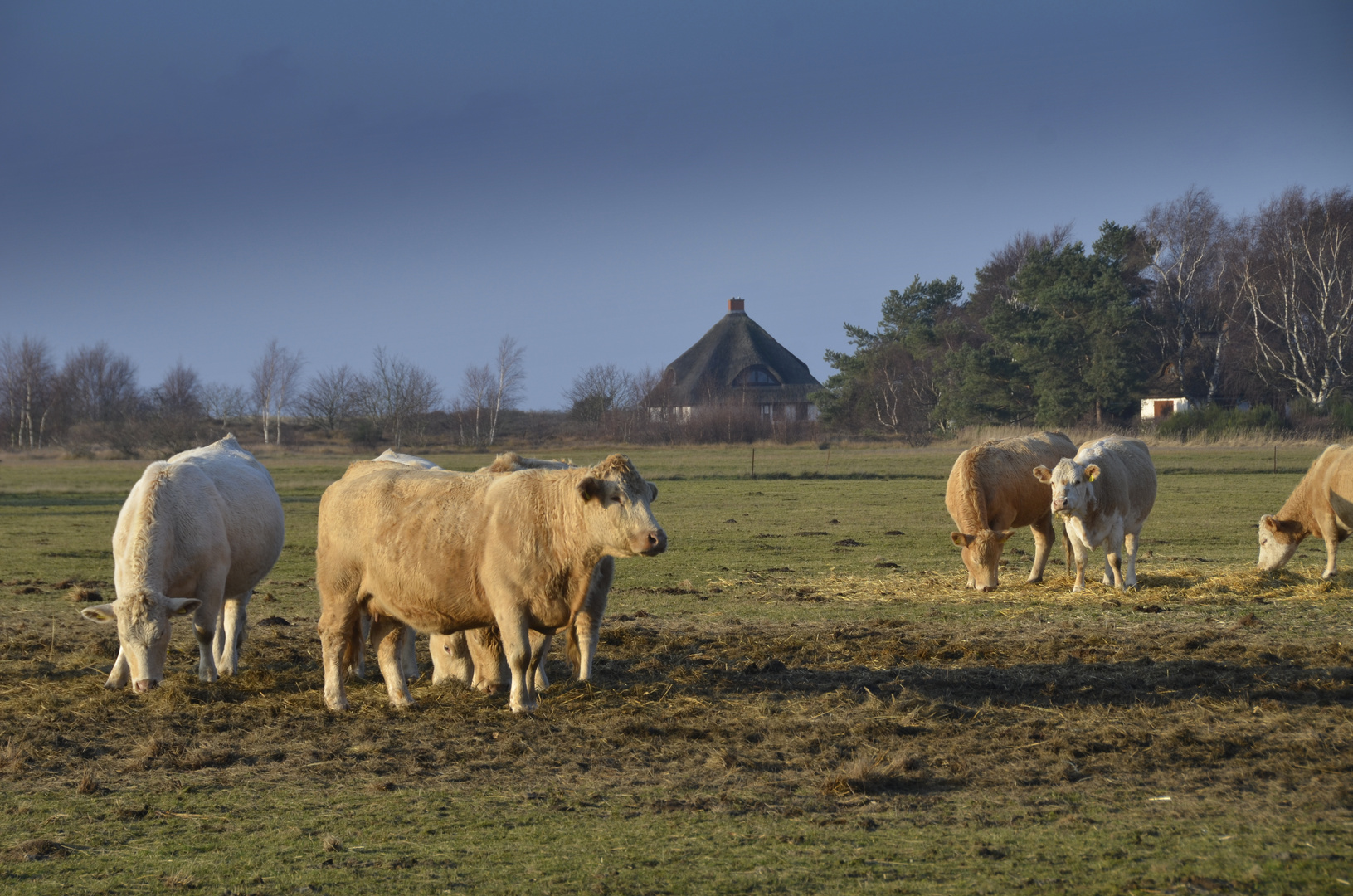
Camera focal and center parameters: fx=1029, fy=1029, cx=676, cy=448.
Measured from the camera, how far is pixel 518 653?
24.8ft

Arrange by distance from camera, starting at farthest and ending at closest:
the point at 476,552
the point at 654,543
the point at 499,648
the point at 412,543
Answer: the point at 499,648 < the point at 412,543 < the point at 476,552 < the point at 654,543

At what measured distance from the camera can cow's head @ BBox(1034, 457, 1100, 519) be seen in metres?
13.1

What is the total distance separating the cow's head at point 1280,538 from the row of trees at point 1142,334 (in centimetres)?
3967

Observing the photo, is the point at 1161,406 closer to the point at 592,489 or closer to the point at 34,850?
the point at 592,489

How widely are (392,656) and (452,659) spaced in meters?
0.88

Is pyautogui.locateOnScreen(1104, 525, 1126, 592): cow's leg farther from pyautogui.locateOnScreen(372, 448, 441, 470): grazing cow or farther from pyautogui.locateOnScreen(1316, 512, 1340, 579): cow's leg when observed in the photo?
pyautogui.locateOnScreen(372, 448, 441, 470): grazing cow

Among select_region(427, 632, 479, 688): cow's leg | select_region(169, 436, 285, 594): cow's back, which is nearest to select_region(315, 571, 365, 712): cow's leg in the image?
select_region(427, 632, 479, 688): cow's leg

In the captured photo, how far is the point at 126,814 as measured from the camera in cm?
548

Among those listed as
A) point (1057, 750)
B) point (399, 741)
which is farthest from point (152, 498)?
point (1057, 750)

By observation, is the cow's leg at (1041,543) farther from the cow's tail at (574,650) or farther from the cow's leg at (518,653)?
the cow's leg at (518,653)

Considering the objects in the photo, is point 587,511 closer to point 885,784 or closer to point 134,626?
point 885,784

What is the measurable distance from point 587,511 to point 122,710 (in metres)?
3.94

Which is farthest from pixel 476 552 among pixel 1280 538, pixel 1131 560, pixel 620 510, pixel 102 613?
pixel 1280 538

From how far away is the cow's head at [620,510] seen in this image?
24.2ft
